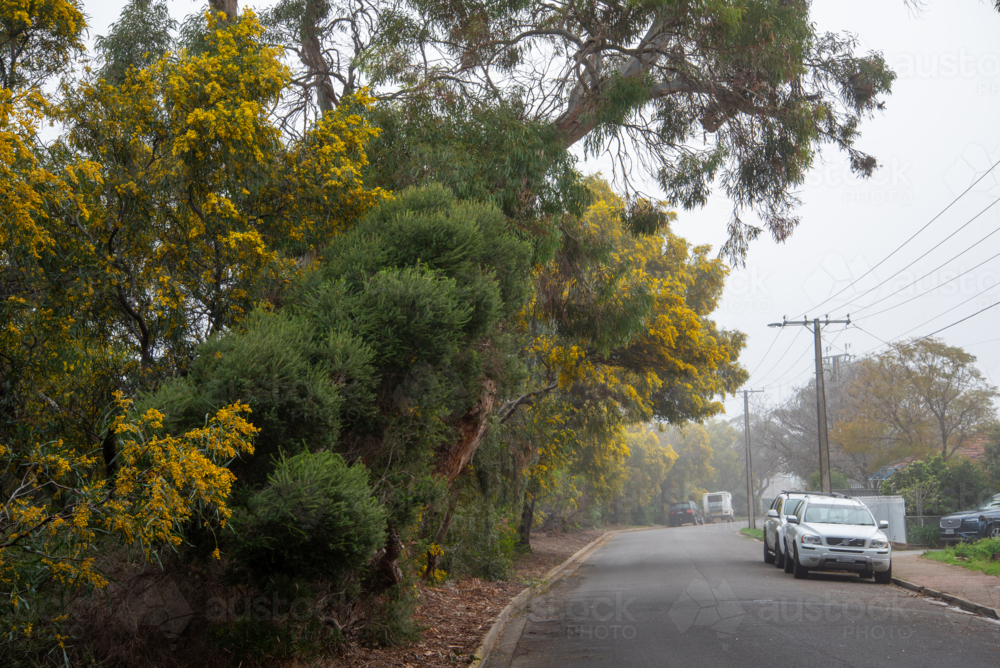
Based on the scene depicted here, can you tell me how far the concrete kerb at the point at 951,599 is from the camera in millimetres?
10758

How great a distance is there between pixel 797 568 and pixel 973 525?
9.11m

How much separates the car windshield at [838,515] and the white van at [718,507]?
60.0 metres

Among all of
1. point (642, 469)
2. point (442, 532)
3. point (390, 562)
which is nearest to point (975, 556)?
point (442, 532)

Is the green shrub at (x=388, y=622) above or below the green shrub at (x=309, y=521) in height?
below

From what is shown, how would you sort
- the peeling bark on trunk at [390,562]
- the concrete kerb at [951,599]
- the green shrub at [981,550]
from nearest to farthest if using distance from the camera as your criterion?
the peeling bark on trunk at [390,562] → the concrete kerb at [951,599] → the green shrub at [981,550]

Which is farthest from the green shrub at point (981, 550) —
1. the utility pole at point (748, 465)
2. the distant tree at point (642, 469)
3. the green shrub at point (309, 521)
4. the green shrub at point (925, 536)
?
the distant tree at point (642, 469)

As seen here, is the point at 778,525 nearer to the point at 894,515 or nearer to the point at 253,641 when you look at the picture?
the point at 894,515

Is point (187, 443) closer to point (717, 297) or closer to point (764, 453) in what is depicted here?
point (717, 297)

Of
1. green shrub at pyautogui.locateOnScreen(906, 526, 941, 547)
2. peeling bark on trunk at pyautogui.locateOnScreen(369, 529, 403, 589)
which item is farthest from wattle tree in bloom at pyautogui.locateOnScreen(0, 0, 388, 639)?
green shrub at pyautogui.locateOnScreen(906, 526, 941, 547)

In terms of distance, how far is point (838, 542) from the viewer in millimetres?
15094

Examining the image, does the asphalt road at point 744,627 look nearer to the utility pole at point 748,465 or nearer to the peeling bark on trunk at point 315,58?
the peeling bark on trunk at point 315,58

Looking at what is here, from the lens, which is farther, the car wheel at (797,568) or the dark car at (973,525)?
the dark car at (973,525)

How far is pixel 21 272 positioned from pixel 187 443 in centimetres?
295

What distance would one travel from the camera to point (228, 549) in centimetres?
592
